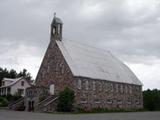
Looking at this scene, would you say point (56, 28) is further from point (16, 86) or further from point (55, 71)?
point (16, 86)

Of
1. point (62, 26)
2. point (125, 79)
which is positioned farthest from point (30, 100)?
point (125, 79)

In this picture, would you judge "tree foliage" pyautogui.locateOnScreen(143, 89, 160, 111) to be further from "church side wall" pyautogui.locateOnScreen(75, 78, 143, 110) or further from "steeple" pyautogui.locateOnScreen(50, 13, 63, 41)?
"steeple" pyautogui.locateOnScreen(50, 13, 63, 41)

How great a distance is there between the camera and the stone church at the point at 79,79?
152 ft

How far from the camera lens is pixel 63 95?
42344 mm

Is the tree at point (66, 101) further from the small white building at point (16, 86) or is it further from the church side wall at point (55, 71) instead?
the small white building at point (16, 86)

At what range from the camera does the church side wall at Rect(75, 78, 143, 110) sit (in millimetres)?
46906

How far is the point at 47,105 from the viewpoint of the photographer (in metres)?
42.3

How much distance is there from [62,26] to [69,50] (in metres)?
4.89

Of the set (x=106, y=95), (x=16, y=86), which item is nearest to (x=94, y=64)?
(x=106, y=95)

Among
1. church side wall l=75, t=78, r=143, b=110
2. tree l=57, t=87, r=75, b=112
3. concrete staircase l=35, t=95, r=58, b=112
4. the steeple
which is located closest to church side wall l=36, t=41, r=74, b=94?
the steeple

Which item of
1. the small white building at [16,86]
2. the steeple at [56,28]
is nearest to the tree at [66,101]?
the steeple at [56,28]

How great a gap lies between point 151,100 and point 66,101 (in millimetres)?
27487

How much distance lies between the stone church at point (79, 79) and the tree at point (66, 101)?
143cm

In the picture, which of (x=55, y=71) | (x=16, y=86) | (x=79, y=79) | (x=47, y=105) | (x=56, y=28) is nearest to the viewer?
(x=47, y=105)
